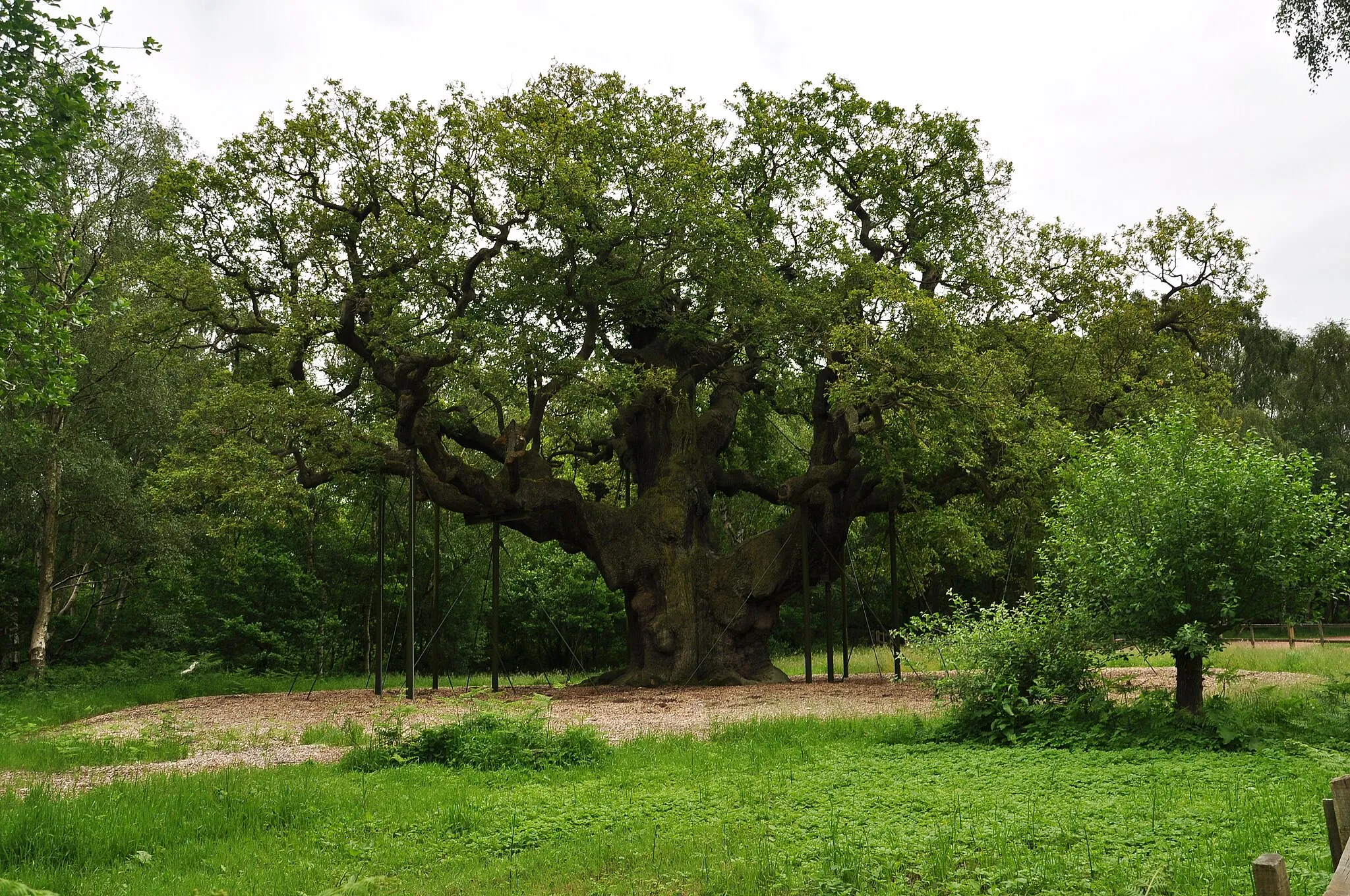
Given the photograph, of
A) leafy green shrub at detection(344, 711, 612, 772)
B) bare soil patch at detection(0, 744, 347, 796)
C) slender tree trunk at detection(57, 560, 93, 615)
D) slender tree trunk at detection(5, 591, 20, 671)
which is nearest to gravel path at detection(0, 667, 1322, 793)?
bare soil patch at detection(0, 744, 347, 796)

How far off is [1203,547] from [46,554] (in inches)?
939

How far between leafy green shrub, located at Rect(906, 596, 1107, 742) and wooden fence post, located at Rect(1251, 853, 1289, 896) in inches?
315

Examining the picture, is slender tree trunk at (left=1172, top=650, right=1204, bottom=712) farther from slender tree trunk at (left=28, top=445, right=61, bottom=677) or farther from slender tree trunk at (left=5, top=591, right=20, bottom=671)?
slender tree trunk at (left=5, top=591, right=20, bottom=671)

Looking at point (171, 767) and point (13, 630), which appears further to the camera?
point (13, 630)

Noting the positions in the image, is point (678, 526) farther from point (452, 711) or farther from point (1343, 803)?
point (1343, 803)

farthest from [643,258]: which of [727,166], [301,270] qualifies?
[301,270]

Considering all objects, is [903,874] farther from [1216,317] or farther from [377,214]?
[1216,317]

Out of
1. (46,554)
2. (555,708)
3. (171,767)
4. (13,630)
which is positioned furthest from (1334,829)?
(13,630)

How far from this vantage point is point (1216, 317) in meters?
21.6

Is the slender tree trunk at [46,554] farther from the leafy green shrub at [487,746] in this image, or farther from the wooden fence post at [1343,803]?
the wooden fence post at [1343,803]

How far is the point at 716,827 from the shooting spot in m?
7.00

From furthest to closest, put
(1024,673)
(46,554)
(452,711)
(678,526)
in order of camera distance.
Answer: (46,554), (678,526), (452,711), (1024,673)

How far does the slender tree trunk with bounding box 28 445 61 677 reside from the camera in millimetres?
22297

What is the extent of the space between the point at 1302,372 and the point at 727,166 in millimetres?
27569
